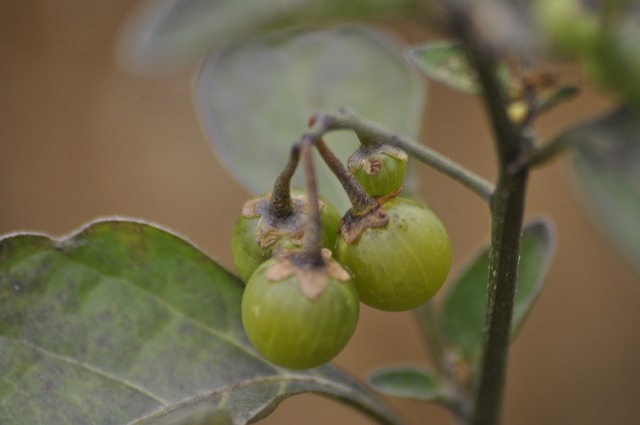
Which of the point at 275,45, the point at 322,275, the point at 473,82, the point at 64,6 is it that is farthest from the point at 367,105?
the point at 64,6

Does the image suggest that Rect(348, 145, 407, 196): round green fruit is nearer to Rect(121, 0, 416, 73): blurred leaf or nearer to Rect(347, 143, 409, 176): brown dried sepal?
Rect(347, 143, 409, 176): brown dried sepal

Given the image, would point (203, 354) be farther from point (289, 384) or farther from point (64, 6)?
Result: point (64, 6)

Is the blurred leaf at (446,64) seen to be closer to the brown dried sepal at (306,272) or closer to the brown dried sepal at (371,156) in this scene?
the brown dried sepal at (371,156)

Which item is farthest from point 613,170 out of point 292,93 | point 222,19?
→ point 292,93

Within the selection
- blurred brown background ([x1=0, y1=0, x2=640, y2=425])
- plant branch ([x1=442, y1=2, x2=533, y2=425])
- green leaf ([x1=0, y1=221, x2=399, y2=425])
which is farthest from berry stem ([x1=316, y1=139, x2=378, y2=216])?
blurred brown background ([x1=0, y1=0, x2=640, y2=425])

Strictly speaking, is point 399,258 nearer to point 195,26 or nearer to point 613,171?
point 613,171

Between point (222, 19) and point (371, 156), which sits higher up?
point (222, 19)

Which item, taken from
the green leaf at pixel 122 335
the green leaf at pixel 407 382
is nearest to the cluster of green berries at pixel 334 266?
the green leaf at pixel 122 335
